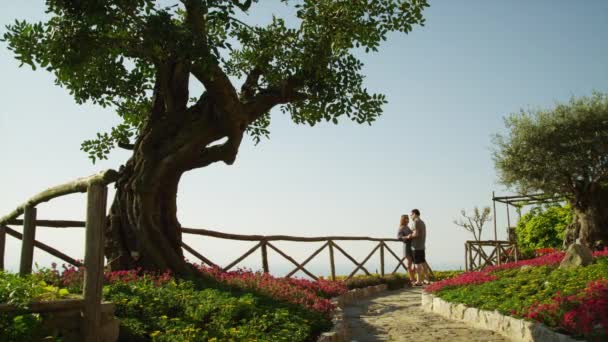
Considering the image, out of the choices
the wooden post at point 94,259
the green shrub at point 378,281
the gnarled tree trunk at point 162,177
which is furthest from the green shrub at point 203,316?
the green shrub at point 378,281

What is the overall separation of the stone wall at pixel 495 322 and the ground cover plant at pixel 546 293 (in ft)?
0.52

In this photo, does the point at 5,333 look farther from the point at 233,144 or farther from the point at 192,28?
the point at 233,144

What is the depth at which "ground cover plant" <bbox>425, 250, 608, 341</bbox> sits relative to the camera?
7.55 m

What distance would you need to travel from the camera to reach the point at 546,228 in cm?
2784

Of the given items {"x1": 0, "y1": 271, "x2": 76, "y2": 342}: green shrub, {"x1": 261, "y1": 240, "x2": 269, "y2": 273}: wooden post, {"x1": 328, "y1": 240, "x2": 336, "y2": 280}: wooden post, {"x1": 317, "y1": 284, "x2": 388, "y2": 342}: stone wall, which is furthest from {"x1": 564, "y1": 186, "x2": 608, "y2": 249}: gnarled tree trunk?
{"x1": 0, "y1": 271, "x2": 76, "y2": 342}: green shrub

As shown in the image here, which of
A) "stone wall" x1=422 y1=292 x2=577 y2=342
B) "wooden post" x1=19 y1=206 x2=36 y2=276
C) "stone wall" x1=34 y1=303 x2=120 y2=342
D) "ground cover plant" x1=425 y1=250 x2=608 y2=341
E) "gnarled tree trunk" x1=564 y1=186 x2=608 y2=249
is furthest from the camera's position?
"gnarled tree trunk" x1=564 y1=186 x2=608 y2=249

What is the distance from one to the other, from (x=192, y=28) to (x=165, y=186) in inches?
128

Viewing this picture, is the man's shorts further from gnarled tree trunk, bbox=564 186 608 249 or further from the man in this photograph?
gnarled tree trunk, bbox=564 186 608 249

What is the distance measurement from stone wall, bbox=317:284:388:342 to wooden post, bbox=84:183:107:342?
2.99 m

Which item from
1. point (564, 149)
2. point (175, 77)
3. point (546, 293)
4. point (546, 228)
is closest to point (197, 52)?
point (175, 77)

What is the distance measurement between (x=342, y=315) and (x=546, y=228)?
21.5m

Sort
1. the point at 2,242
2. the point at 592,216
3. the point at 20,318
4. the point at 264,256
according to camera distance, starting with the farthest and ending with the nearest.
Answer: the point at 592,216 < the point at 264,256 < the point at 2,242 < the point at 20,318

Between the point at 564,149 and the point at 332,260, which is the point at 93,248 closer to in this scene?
the point at 332,260

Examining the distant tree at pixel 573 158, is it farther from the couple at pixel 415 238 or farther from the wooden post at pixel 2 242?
the wooden post at pixel 2 242
